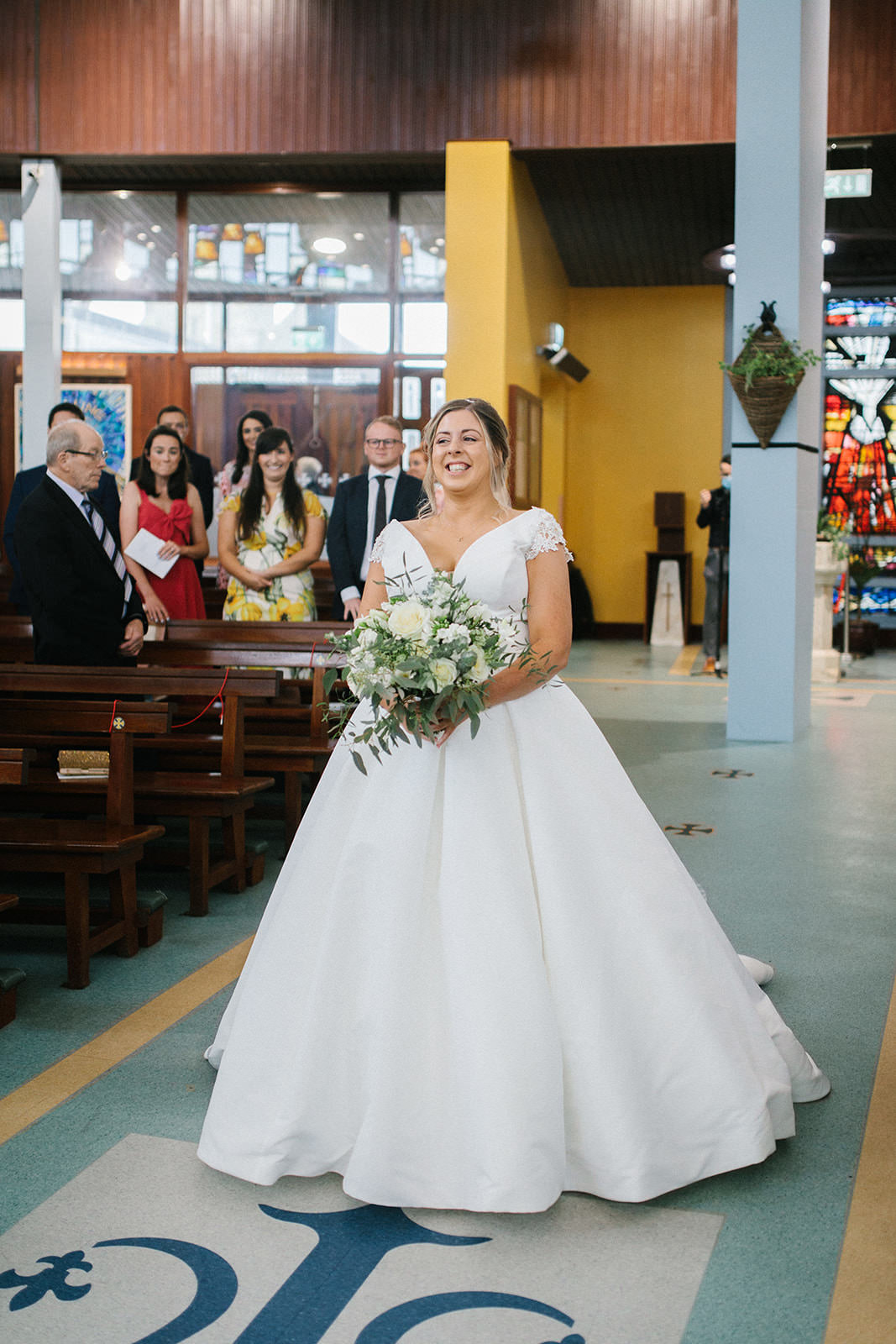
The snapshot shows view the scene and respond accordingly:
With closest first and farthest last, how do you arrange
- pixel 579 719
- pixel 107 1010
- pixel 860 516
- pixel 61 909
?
pixel 579 719
pixel 107 1010
pixel 61 909
pixel 860 516

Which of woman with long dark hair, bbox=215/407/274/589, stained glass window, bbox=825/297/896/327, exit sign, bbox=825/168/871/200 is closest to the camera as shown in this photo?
woman with long dark hair, bbox=215/407/274/589

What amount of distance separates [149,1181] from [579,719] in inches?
48.9

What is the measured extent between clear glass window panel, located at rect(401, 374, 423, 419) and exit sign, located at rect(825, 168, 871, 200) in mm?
4054

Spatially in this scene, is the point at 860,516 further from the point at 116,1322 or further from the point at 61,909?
the point at 116,1322

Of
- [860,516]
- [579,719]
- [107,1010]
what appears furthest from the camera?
[860,516]

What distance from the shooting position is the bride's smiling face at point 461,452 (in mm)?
2826

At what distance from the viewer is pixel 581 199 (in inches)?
510

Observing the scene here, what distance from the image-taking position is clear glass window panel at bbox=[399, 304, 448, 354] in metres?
12.4

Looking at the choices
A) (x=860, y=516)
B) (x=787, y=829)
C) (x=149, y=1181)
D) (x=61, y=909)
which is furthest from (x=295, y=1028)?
(x=860, y=516)

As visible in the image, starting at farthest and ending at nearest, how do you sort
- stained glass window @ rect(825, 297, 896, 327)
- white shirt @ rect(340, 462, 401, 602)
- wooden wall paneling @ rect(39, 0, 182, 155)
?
stained glass window @ rect(825, 297, 896, 327) < wooden wall paneling @ rect(39, 0, 182, 155) < white shirt @ rect(340, 462, 401, 602)

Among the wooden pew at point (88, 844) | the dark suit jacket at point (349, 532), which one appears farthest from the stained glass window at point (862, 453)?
the wooden pew at point (88, 844)

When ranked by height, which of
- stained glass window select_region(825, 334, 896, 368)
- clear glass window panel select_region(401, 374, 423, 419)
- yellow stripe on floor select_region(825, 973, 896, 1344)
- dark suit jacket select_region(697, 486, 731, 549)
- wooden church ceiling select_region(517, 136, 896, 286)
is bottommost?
yellow stripe on floor select_region(825, 973, 896, 1344)

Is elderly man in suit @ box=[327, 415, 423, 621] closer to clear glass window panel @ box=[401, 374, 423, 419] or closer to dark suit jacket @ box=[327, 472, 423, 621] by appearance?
dark suit jacket @ box=[327, 472, 423, 621]

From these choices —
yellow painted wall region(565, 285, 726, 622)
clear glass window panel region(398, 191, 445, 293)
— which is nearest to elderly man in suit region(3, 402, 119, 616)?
clear glass window panel region(398, 191, 445, 293)
